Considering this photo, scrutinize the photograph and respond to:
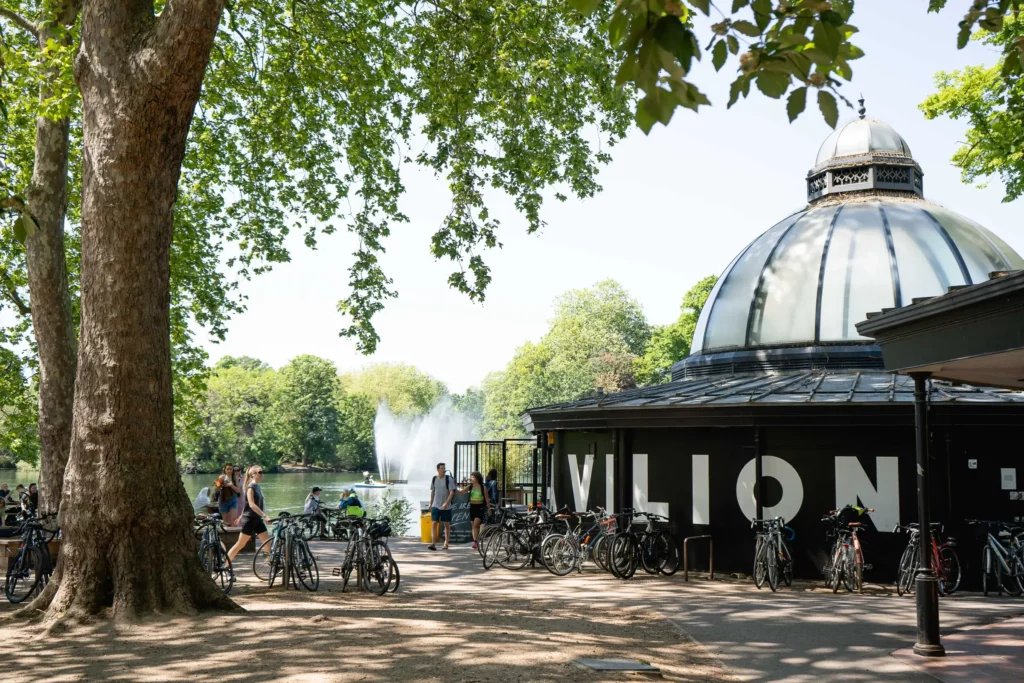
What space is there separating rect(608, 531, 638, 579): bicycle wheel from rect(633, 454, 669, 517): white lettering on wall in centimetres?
152

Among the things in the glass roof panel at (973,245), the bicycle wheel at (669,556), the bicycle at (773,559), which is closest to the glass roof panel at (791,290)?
the glass roof panel at (973,245)

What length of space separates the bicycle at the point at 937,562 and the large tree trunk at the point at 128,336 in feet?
33.8

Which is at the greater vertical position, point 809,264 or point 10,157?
point 10,157

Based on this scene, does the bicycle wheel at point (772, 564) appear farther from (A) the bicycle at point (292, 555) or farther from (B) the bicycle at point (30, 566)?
(B) the bicycle at point (30, 566)

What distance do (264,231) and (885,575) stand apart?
16.0 metres

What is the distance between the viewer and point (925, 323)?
9.08 m

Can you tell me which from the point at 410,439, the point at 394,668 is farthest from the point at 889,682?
the point at 410,439

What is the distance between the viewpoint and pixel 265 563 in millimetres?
16672

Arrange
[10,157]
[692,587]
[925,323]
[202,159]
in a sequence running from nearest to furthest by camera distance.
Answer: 1. [925,323]
2. [692,587]
3. [10,157]
4. [202,159]

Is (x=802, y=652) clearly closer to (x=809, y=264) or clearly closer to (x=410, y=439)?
(x=809, y=264)

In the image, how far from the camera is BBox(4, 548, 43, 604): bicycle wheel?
12.2 m

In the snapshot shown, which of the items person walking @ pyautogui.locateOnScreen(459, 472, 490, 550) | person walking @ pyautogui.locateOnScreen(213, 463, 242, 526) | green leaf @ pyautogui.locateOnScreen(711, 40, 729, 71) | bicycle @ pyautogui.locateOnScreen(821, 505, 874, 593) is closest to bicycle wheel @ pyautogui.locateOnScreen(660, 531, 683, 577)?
bicycle @ pyautogui.locateOnScreen(821, 505, 874, 593)

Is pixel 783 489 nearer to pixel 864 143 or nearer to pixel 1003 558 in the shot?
pixel 1003 558

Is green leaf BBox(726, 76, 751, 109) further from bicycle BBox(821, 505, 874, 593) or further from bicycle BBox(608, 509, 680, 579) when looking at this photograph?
bicycle BBox(608, 509, 680, 579)
